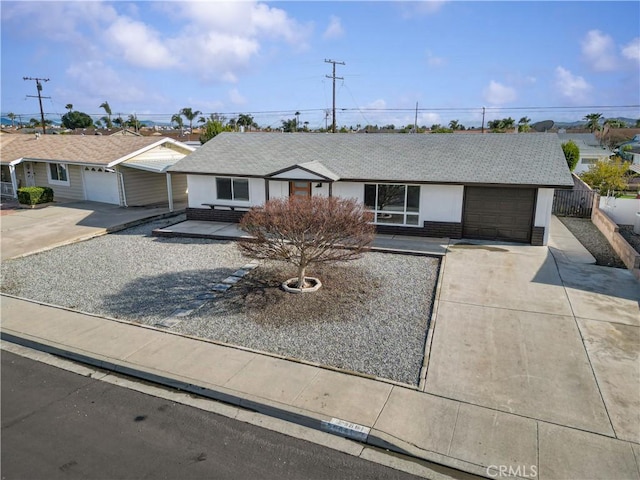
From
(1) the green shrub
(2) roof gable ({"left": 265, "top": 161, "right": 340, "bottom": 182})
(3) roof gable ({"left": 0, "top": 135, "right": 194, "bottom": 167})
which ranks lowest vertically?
(1) the green shrub

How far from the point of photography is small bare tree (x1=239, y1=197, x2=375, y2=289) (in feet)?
35.6

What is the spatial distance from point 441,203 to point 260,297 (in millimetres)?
8762

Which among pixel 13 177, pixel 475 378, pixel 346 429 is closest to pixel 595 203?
pixel 475 378

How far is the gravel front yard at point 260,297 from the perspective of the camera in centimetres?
869

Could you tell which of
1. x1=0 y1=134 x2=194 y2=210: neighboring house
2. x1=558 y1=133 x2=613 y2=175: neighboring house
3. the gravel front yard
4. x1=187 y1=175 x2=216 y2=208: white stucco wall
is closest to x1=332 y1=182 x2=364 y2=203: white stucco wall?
the gravel front yard

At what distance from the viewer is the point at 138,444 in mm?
6047

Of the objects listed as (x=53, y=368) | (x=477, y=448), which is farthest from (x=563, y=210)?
(x=53, y=368)

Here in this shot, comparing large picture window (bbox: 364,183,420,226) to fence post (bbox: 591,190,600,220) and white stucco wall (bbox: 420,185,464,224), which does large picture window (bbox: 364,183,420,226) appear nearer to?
white stucco wall (bbox: 420,185,464,224)

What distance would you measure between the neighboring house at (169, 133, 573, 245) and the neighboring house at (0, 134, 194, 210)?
507 centimetres

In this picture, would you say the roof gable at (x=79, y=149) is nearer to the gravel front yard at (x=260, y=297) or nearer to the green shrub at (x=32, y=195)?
the green shrub at (x=32, y=195)

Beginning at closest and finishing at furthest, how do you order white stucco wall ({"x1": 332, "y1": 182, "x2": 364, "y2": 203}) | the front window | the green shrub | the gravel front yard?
the gravel front yard
white stucco wall ({"x1": 332, "y1": 182, "x2": 364, "y2": 203})
the green shrub
the front window

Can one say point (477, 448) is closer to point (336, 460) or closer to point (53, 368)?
point (336, 460)

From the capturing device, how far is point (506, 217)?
53.1ft

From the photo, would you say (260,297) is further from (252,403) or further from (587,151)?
(587,151)
